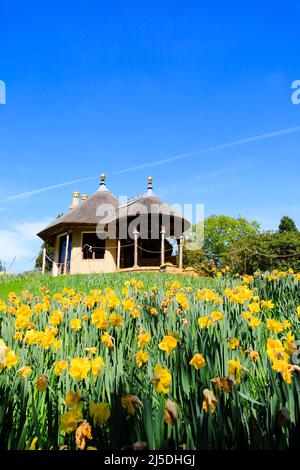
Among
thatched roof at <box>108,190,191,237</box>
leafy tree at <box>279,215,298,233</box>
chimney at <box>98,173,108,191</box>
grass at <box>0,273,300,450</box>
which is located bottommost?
grass at <box>0,273,300,450</box>

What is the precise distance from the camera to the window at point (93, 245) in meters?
22.2

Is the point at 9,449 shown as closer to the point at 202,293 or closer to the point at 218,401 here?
the point at 218,401

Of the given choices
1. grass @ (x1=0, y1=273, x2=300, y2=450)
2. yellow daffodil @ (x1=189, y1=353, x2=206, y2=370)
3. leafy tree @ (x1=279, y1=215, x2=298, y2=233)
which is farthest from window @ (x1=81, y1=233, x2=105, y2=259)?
leafy tree @ (x1=279, y1=215, x2=298, y2=233)

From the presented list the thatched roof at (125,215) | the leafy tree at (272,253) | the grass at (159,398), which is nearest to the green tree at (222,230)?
the leafy tree at (272,253)

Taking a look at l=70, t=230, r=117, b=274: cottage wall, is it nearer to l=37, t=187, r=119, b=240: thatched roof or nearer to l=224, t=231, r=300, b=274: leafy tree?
l=37, t=187, r=119, b=240: thatched roof

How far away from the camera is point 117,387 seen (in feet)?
5.27

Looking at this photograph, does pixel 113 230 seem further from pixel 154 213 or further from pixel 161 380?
pixel 161 380

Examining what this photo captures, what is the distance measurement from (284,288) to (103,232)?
17.7 meters

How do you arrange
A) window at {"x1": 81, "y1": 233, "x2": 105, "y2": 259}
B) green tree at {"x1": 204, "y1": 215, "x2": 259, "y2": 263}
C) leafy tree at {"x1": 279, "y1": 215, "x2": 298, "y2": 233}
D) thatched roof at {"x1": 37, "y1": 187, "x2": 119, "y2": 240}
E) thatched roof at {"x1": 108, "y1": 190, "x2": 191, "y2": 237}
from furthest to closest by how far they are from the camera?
green tree at {"x1": 204, "y1": 215, "x2": 259, "y2": 263}
leafy tree at {"x1": 279, "y1": 215, "x2": 298, "y2": 233}
window at {"x1": 81, "y1": 233, "x2": 105, "y2": 259}
thatched roof at {"x1": 37, "y1": 187, "x2": 119, "y2": 240}
thatched roof at {"x1": 108, "y1": 190, "x2": 191, "y2": 237}

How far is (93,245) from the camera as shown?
22.3m

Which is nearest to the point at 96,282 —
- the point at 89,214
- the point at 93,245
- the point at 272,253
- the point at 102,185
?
the point at 93,245

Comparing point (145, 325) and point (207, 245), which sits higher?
point (207, 245)

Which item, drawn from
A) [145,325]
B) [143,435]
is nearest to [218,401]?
[143,435]

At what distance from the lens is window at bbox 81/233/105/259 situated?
22.2m
